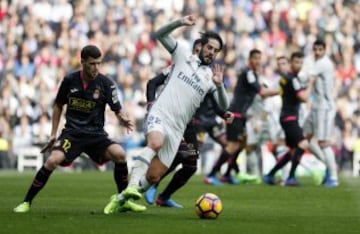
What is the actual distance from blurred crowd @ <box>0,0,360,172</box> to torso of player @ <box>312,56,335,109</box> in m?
8.96

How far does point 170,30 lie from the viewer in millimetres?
14422

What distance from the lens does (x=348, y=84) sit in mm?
35156

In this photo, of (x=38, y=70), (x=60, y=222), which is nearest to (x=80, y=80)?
(x=60, y=222)

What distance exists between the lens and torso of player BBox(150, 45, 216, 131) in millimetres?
14688

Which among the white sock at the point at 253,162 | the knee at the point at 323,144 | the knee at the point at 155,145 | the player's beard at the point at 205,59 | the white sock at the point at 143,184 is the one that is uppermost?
the player's beard at the point at 205,59

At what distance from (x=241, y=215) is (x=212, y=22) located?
21.8 m

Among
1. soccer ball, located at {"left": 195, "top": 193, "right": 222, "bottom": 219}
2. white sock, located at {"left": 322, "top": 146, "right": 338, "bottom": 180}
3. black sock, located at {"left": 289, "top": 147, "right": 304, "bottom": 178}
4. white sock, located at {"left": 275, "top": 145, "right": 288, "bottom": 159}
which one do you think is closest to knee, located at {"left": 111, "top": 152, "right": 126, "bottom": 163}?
soccer ball, located at {"left": 195, "top": 193, "right": 222, "bottom": 219}

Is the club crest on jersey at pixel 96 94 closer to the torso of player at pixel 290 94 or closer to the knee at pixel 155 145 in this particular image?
the knee at pixel 155 145

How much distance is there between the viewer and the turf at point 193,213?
1272 centimetres

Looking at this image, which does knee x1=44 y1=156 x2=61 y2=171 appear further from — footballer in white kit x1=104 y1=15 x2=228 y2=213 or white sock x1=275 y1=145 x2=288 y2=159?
white sock x1=275 y1=145 x2=288 y2=159

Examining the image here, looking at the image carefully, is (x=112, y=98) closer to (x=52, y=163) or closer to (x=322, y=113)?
(x=52, y=163)

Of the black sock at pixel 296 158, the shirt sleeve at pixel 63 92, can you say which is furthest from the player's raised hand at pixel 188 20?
the black sock at pixel 296 158

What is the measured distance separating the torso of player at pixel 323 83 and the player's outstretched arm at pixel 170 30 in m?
8.96

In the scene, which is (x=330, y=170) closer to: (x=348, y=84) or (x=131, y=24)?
(x=348, y=84)
